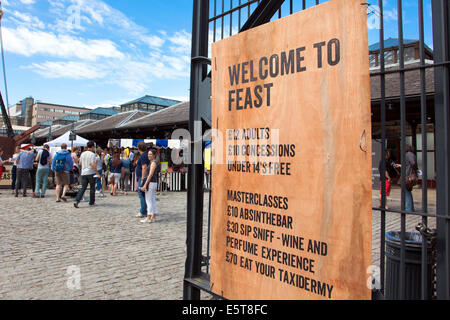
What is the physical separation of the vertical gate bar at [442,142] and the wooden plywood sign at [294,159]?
39 centimetres

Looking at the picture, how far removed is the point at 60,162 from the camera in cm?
1029

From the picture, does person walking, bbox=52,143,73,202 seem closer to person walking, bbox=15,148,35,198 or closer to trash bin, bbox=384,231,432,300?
person walking, bbox=15,148,35,198

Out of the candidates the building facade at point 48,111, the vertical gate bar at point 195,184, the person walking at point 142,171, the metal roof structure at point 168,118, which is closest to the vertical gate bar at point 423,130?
the vertical gate bar at point 195,184

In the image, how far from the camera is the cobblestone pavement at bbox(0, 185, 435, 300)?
3.59m

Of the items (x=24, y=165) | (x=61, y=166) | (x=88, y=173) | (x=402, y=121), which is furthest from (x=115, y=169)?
(x=402, y=121)

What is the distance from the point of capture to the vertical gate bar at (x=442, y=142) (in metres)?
1.61

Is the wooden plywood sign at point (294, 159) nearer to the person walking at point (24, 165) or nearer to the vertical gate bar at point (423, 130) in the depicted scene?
the vertical gate bar at point (423, 130)

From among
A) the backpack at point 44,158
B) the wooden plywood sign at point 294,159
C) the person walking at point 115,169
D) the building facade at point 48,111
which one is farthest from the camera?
→ the building facade at point 48,111

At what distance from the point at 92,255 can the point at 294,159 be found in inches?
157

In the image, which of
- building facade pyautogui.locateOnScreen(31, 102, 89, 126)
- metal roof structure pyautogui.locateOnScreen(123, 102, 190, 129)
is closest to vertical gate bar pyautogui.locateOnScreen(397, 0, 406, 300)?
metal roof structure pyautogui.locateOnScreen(123, 102, 190, 129)

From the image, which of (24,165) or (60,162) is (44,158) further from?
Answer: (60,162)

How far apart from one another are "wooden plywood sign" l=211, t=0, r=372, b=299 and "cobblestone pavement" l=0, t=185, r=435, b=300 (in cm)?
181

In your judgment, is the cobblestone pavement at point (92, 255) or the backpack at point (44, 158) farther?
the backpack at point (44, 158)
